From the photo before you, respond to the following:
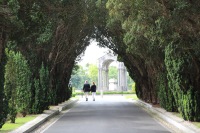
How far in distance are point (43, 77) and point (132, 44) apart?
18.1 ft

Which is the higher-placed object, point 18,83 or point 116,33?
point 116,33

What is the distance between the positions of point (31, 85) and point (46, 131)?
7954 mm

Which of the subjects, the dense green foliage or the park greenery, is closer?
the park greenery

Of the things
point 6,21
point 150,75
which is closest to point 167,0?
point 6,21

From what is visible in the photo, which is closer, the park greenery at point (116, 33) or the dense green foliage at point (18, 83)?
the park greenery at point (116, 33)

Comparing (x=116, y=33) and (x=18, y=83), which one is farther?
(x=116, y=33)

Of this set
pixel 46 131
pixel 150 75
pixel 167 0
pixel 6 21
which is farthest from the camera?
pixel 150 75

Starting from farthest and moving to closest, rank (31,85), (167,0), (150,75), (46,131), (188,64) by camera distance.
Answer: (150,75) → (31,85) → (188,64) → (46,131) → (167,0)

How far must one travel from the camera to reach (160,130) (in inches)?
610

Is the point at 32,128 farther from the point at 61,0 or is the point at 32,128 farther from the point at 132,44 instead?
the point at 132,44

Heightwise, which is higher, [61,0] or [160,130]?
[61,0]

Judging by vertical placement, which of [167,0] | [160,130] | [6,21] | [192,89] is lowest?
[160,130]

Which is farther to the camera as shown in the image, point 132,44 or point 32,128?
point 132,44

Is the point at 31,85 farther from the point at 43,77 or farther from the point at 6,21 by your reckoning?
the point at 6,21
